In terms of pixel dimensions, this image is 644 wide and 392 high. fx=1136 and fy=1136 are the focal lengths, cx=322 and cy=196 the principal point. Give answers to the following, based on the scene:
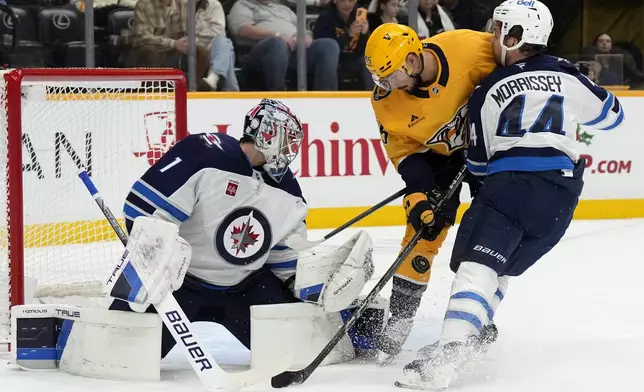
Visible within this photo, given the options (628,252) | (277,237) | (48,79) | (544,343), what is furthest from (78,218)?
(628,252)

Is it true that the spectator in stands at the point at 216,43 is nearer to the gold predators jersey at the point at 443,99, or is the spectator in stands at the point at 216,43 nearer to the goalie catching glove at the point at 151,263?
the gold predators jersey at the point at 443,99

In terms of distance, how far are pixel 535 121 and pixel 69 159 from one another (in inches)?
82.6

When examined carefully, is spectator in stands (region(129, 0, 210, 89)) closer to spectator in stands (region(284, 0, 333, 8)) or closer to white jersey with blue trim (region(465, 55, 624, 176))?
spectator in stands (region(284, 0, 333, 8))

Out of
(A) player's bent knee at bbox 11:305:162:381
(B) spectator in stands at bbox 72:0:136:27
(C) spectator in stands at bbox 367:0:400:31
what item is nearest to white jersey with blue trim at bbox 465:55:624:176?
(A) player's bent knee at bbox 11:305:162:381

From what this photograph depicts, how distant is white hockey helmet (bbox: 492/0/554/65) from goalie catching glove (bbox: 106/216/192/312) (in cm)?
106

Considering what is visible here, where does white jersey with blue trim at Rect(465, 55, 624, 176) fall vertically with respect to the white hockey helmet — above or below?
below

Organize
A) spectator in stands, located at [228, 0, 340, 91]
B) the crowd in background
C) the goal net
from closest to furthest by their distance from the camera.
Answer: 1. the goal net
2. the crowd in background
3. spectator in stands, located at [228, 0, 340, 91]

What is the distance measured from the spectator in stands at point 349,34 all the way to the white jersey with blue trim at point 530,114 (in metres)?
3.45

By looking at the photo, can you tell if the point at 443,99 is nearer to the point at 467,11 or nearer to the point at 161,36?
the point at 161,36

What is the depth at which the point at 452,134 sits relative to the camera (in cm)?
333

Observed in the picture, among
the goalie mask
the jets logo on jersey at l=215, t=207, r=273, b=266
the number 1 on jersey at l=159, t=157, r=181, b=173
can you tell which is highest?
the goalie mask

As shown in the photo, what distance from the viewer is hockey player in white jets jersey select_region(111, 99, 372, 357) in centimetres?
290

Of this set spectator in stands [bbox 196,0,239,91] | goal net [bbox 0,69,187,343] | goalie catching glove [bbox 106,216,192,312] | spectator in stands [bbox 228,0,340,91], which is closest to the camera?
goalie catching glove [bbox 106,216,192,312]

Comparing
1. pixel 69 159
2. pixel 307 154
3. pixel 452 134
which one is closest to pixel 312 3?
pixel 307 154
